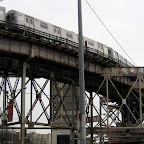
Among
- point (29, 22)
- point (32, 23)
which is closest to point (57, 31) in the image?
point (32, 23)

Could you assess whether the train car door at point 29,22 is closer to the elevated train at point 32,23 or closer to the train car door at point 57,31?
the elevated train at point 32,23

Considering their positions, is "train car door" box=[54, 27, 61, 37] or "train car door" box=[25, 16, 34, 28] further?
"train car door" box=[54, 27, 61, 37]

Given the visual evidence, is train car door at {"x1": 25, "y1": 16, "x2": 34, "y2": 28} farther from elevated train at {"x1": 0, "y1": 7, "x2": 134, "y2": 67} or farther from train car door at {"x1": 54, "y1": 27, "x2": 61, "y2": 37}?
train car door at {"x1": 54, "y1": 27, "x2": 61, "y2": 37}

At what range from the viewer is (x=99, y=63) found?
47750 mm

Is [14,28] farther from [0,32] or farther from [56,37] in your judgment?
[56,37]

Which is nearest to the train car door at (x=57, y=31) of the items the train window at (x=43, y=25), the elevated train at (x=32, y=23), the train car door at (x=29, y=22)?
the elevated train at (x=32, y=23)

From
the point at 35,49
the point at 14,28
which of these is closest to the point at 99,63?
the point at 35,49

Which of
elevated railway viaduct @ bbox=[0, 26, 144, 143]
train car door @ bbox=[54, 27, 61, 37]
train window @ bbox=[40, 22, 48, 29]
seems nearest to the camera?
elevated railway viaduct @ bbox=[0, 26, 144, 143]

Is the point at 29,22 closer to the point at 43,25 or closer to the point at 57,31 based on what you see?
the point at 43,25

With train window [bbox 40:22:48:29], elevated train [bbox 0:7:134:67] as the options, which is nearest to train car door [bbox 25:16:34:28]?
elevated train [bbox 0:7:134:67]

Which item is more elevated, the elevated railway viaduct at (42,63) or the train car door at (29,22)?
the train car door at (29,22)

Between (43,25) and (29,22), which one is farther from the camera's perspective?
(43,25)

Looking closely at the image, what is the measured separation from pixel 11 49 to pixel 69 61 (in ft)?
32.5

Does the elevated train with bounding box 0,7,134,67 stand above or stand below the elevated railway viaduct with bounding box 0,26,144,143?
above
